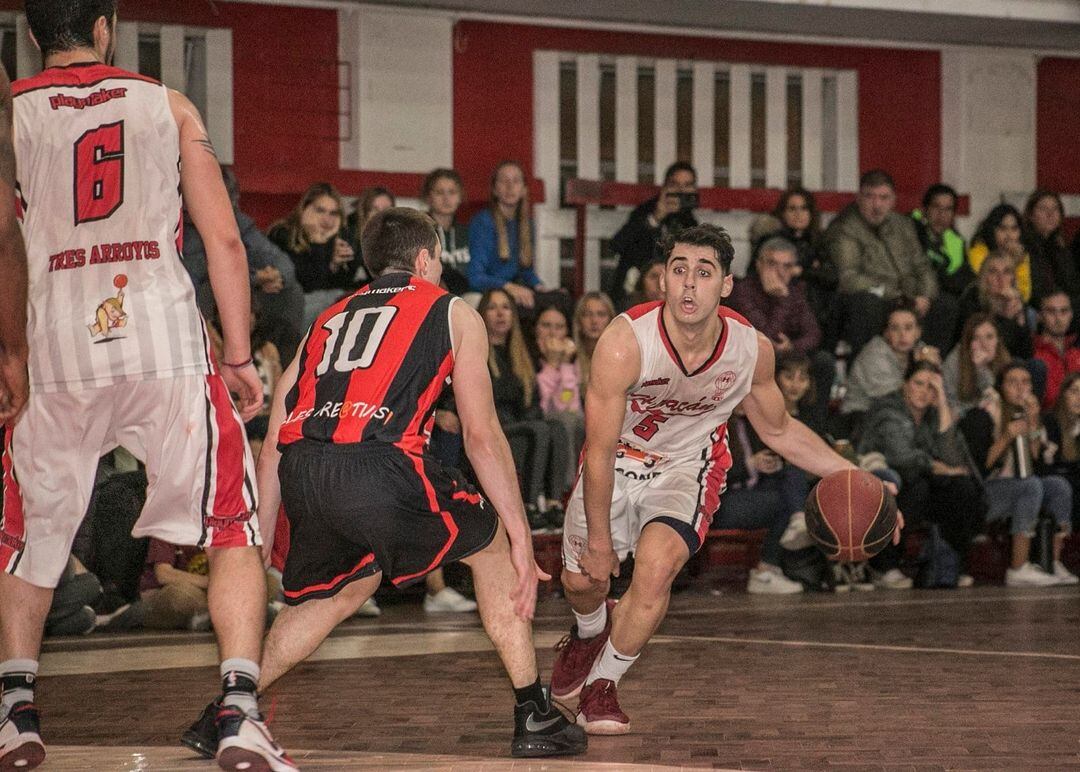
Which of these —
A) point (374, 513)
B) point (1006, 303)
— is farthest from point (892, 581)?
point (374, 513)

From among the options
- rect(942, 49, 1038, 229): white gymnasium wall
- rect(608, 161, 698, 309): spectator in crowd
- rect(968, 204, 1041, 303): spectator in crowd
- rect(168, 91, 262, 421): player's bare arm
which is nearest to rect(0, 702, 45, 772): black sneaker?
rect(168, 91, 262, 421): player's bare arm

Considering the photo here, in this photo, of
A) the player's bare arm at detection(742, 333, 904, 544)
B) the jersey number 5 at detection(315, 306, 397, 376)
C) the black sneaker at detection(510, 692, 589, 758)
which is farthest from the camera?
the player's bare arm at detection(742, 333, 904, 544)

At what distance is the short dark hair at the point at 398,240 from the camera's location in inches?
175

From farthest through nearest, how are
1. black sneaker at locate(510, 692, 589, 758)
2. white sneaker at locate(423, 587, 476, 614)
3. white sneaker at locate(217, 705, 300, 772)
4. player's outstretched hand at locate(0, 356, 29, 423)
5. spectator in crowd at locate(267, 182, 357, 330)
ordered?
spectator in crowd at locate(267, 182, 357, 330)
white sneaker at locate(423, 587, 476, 614)
black sneaker at locate(510, 692, 589, 758)
white sneaker at locate(217, 705, 300, 772)
player's outstretched hand at locate(0, 356, 29, 423)

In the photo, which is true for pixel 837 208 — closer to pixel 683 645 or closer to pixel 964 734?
pixel 683 645

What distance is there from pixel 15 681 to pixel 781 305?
22.3ft

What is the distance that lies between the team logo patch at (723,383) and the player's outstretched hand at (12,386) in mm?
2381

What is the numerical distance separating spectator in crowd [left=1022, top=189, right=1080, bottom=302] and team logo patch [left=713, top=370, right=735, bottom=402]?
7.31 metres

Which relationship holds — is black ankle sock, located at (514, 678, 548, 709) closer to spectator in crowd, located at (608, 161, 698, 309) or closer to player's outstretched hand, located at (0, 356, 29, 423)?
player's outstretched hand, located at (0, 356, 29, 423)

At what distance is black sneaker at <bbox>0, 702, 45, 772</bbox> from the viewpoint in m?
3.84

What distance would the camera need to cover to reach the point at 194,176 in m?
3.90

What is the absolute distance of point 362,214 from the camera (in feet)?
29.7

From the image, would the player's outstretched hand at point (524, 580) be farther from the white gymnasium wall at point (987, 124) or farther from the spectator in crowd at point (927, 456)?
the white gymnasium wall at point (987, 124)

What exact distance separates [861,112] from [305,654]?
10.1m
